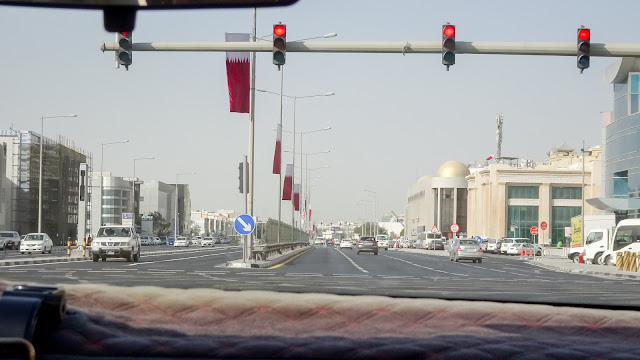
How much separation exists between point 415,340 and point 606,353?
0.46 metres

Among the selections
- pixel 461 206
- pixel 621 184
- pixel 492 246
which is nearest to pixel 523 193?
pixel 492 246

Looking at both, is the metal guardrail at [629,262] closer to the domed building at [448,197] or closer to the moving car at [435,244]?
the moving car at [435,244]

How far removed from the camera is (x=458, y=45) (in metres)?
15.6

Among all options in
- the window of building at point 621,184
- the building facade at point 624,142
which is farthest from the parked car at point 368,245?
the window of building at point 621,184

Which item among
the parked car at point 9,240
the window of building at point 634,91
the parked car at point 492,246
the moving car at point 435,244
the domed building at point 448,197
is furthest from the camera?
the domed building at point 448,197

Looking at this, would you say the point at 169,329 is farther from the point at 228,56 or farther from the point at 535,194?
the point at 535,194

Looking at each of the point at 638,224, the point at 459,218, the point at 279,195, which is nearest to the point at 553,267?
the point at 638,224

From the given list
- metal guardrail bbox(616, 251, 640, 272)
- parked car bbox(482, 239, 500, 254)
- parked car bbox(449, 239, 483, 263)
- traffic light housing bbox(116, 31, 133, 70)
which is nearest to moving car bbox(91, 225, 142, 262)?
parked car bbox(449, 239, 483, 263)

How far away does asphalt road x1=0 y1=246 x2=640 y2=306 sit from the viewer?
247 centimetres

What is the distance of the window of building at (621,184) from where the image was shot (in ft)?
221

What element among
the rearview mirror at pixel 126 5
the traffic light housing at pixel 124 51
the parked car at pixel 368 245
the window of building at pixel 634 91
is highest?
the window of building at pixel 634 91

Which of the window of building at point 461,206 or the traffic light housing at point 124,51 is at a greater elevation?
the traffic light housing at point 124,51

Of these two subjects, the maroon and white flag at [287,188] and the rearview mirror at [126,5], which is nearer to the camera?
the rearview mirror at [126,5]

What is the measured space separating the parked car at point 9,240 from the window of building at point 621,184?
163 ft
